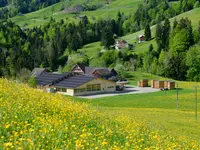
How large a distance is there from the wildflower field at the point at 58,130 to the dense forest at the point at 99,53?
231 ft

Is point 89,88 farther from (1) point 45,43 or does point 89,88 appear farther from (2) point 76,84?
(1) point 45,43

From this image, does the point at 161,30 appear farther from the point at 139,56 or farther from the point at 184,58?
the point at 184,58

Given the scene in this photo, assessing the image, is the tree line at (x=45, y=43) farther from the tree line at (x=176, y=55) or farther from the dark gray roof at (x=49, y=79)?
the tree line at (x=176, y=55)

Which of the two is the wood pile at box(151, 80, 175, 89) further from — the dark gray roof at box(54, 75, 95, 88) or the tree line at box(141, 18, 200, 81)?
the tree line at box(141, 18, 200, 81)

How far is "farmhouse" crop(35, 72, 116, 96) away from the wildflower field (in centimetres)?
5673

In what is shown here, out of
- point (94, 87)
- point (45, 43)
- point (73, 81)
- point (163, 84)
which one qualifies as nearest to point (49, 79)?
point (73, 81)

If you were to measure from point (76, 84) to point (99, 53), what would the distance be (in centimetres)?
6503

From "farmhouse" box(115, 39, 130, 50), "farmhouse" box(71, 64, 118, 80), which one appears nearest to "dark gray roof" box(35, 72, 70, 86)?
"farmhouse" box(71, 64, 118, 80)

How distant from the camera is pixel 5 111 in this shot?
9539 millimetres

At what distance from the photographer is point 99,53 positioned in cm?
13488

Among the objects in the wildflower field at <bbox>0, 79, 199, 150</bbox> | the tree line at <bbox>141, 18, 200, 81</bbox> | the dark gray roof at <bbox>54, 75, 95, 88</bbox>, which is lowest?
the dark gray roof at <bbox>54, 75, 95, 88</bbox>

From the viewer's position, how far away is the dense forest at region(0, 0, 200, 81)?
106919 mm

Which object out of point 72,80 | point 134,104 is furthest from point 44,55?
point 134,104

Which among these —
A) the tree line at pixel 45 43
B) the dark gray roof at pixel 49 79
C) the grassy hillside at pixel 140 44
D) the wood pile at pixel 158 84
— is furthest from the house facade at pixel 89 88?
the grassy hillside at pixel 140 44
